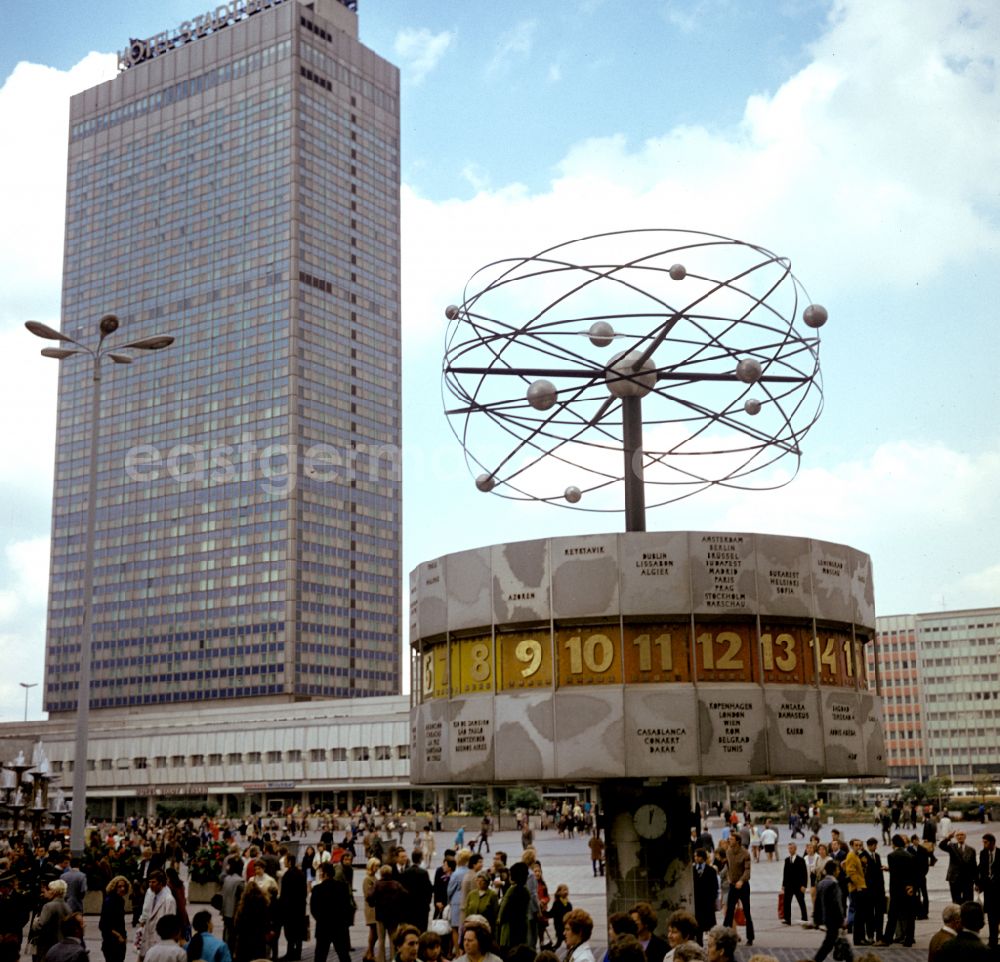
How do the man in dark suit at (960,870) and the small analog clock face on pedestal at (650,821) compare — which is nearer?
the small analog clock face on pedestal at (650,821)

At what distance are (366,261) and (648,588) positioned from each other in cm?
15019

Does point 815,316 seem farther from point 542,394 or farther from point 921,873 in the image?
point 921,873

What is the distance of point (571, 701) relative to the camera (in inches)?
707

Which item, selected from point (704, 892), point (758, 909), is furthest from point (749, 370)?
point (758, 909)

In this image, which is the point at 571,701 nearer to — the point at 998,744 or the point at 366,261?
the point at 366,261

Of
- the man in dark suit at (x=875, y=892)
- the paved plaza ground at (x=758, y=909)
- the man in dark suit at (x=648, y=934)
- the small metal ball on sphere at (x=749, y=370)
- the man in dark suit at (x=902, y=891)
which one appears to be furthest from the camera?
the man in dark suit at (x=875, y=892)

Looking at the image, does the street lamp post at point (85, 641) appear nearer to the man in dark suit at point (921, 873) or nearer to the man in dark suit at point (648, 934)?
the man in dark suit at point (648, 934)

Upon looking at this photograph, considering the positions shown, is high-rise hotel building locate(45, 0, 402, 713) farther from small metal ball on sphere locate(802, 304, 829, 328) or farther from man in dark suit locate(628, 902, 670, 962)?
man in dark suit locate(628, 902, 670, 962)

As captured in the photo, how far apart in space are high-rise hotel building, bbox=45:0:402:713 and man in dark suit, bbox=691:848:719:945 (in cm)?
12865

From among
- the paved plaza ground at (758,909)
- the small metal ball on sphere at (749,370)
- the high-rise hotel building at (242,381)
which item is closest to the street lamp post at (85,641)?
the paved plaza ground at (758,909)

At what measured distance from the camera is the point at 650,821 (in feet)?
62.4

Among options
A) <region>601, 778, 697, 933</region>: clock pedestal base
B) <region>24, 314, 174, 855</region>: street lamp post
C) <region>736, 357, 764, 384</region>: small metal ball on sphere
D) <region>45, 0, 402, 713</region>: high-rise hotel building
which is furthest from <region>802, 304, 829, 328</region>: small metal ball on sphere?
<region>45, 0, 402, 713</region>: high-rise hotel building

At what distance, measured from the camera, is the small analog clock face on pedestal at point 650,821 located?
18984 millimetres

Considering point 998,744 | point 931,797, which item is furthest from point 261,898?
point 998,744
